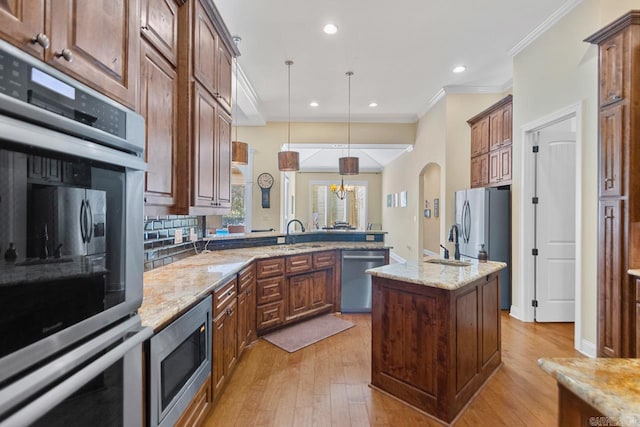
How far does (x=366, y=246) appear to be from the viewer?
4055 mm

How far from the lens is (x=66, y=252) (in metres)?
0.80

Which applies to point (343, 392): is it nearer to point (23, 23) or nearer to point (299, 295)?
point (299, 295)

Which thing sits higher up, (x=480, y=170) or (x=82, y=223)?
(x=480, y=170)

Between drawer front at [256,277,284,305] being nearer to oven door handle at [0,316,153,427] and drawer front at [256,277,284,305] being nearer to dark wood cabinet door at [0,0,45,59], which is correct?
oven door handle at [0,316,153,427]

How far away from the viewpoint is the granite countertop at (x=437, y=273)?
195cm

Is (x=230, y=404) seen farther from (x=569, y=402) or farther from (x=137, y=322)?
(x=569, y=402)

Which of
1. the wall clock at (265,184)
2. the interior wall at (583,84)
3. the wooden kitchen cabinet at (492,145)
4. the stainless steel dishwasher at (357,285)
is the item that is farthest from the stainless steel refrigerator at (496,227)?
the wall clock at (265,184)

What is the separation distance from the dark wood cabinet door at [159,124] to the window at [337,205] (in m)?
8.91

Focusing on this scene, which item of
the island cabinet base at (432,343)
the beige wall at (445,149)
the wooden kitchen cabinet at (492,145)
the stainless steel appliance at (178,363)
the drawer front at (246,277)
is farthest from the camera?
the beige wall at (445,149)

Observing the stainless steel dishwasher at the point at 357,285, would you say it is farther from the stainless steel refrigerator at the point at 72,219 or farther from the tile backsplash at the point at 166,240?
the stainless steel refrigerator at the point at 72,219

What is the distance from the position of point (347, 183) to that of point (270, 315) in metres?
8.14

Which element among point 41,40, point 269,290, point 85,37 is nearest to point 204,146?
point 85,37

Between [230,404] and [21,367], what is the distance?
5.84ft

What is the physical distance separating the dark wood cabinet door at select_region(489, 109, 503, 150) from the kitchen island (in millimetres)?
2620
